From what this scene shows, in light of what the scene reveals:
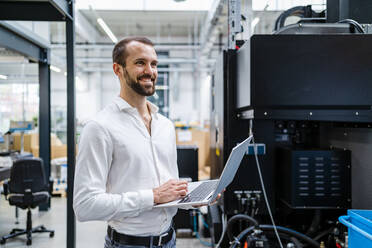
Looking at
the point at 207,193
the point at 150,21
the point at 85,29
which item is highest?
the point at 150,21

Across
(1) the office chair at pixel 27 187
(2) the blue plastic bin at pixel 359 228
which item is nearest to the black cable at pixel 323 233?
(2) the blue plastic bin at pixel 359 228

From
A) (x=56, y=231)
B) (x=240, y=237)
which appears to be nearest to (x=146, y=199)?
(x=240, y=237)

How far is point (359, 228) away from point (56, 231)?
3.37 meters

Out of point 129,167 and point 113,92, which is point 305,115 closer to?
point 129,167

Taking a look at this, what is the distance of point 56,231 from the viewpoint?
3592 millimetres

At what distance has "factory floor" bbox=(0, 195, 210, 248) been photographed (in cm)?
318

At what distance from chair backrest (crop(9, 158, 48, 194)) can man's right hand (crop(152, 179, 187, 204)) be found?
2704 millimetres

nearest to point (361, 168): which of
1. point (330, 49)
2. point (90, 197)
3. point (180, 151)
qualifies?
point (330, 49)

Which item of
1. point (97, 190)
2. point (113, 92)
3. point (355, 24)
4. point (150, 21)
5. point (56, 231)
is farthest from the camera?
point (113, 92)

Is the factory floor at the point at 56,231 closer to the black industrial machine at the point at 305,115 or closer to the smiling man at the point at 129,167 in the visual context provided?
the black industrial machine at the point at 305,115

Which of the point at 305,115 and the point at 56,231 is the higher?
the point at 305,115

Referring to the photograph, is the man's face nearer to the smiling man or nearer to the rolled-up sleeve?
the smiling man

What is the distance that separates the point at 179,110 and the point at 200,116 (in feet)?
4.22

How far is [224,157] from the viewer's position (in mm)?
2227
